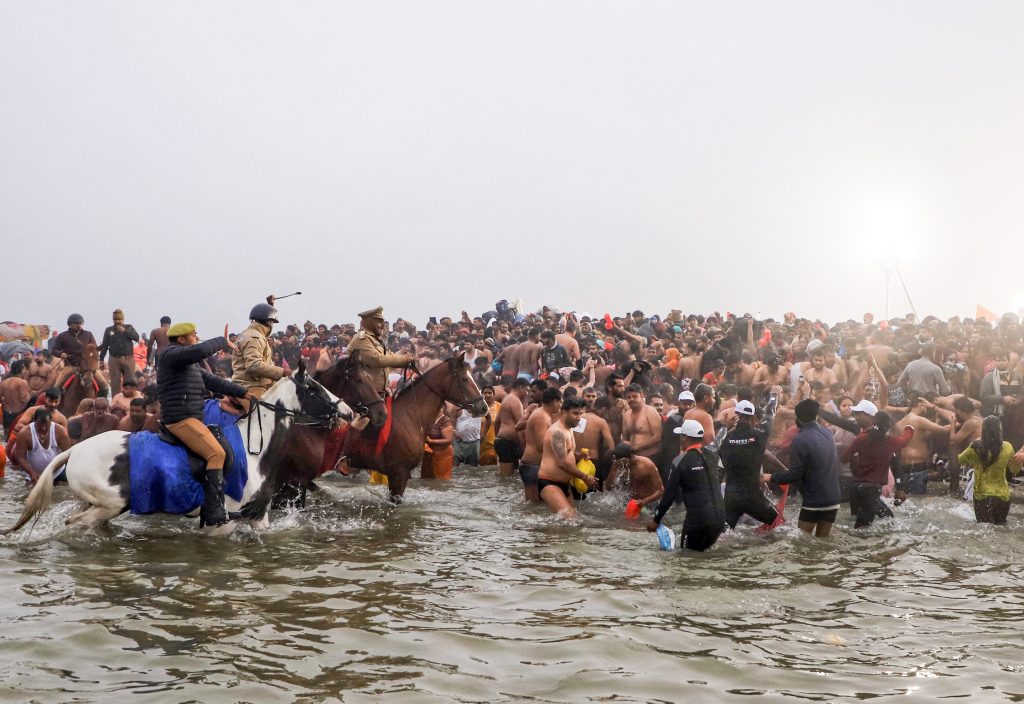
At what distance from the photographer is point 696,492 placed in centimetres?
966

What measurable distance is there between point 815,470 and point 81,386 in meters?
14.6

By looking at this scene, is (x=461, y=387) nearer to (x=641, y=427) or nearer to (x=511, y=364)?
(x=641, y=427)

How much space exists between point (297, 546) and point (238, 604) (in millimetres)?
2336

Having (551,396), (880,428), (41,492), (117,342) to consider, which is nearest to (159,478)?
(41,492)

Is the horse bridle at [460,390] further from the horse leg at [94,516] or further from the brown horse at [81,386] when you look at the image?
the brown horse at [81,386]

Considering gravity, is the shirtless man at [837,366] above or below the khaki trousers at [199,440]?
above

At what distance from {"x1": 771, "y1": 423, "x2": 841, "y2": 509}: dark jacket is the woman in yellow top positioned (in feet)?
6.98

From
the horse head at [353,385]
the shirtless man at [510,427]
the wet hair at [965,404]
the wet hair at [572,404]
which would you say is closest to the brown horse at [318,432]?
the horse head at [353,385]

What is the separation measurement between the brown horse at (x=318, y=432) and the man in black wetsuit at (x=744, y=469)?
14.5 feet

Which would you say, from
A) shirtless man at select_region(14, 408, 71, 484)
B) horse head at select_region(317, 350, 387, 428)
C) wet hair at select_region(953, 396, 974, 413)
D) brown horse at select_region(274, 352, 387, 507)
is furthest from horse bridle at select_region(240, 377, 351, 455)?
wet hair at select_region(953, 396, 974, 413)

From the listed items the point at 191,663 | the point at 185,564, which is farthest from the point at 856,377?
the point at 191,663

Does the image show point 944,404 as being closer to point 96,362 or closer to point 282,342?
point 96,362

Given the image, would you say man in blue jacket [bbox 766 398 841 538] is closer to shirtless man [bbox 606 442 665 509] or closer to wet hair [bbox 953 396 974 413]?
shirtless man [bbox 606 442 665 509]

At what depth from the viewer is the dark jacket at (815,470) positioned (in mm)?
10570
